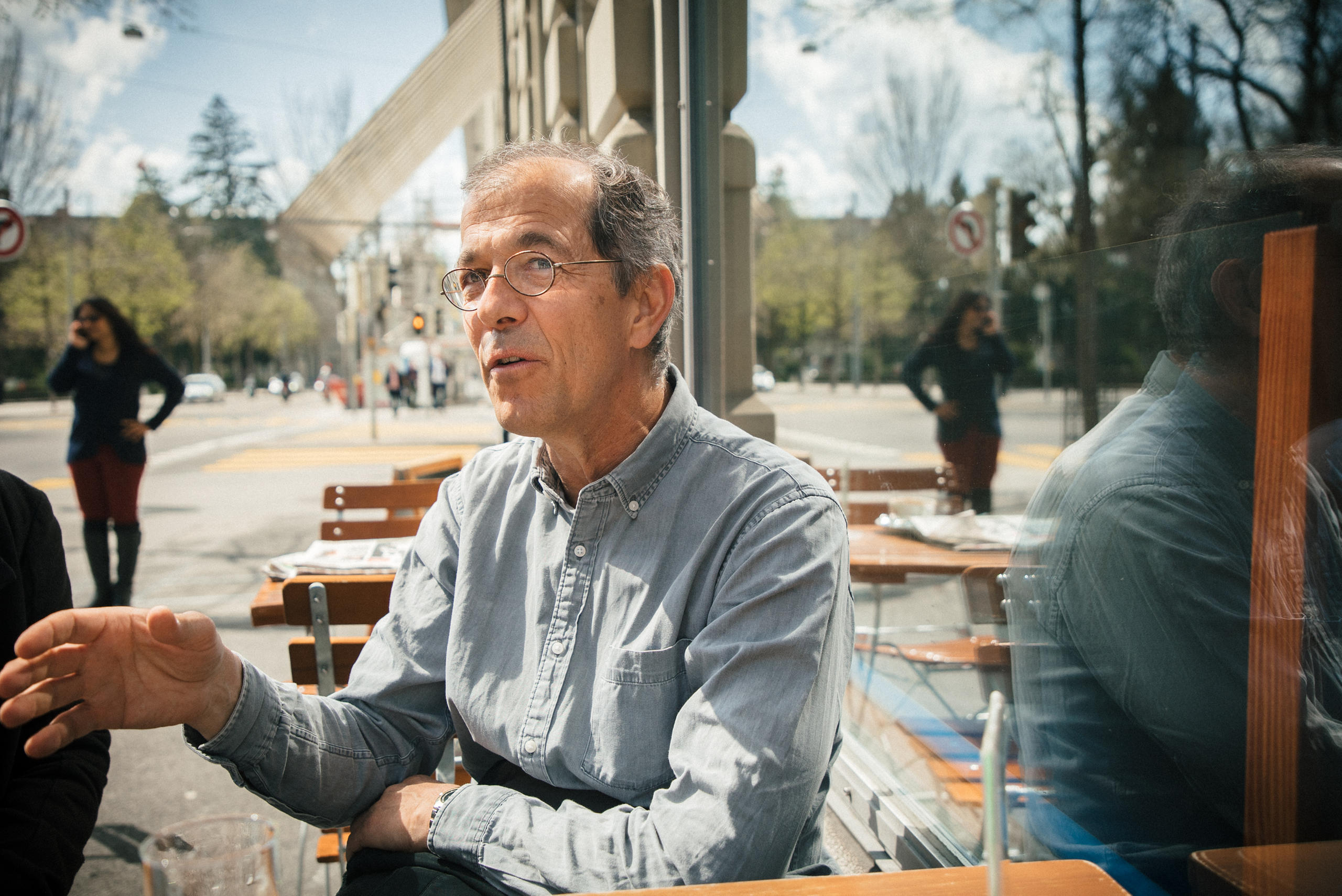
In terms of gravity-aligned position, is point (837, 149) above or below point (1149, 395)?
above

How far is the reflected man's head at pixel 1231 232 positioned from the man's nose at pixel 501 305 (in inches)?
39.3

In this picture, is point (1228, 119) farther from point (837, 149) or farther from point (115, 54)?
point (115, 54)

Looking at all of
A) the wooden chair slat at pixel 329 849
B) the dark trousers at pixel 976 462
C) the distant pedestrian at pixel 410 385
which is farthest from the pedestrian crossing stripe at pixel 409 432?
the wooden chair slat at pixel 329 849

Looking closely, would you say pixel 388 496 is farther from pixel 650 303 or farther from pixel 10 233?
pixel 10 233

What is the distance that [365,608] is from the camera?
6.58ft

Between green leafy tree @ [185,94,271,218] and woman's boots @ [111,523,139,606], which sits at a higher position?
green leafy tree @ [185,94,271,218]

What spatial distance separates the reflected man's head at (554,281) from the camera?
1.43m

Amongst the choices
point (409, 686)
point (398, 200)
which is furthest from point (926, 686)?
point (398, 200)

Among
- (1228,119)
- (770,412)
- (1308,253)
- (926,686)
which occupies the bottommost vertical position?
(926,686)

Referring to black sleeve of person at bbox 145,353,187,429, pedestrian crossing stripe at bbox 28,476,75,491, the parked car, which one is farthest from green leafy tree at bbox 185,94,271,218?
black sleeve of person at bbox 145,353,187,429

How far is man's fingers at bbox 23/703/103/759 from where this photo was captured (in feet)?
3.52

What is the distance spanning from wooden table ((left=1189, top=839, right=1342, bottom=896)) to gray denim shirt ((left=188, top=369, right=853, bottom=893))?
0.48 m

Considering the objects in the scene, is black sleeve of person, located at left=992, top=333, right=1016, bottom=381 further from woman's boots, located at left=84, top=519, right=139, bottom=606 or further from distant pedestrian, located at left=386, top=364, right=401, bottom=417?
distant pedestrian, located at left=386, top=364, right=401, bottom=417

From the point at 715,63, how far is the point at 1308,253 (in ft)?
7.26
